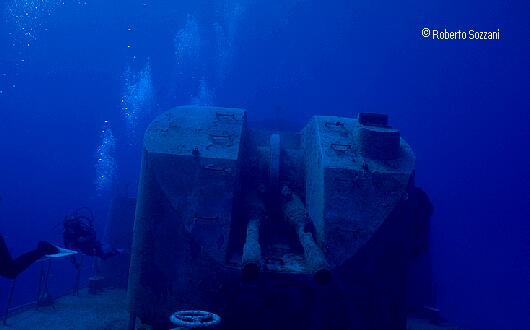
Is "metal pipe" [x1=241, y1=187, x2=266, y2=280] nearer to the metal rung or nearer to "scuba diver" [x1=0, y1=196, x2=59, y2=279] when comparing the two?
the metal rung

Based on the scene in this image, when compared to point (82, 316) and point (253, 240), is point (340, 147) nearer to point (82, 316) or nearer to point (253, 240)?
point (253, 240)

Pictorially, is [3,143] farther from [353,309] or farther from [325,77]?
[353,309]

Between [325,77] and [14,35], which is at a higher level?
[14,35]

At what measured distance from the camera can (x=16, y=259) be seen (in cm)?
575

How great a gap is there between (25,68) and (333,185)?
116 m

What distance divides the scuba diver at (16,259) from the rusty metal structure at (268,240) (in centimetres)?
226

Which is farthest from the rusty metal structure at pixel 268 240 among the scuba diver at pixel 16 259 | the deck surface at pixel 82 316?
the deck surface at pixel 82 316

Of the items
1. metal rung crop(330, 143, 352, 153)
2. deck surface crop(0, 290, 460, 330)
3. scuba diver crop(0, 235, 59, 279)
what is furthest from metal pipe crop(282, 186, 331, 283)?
scuba diver crop(0, 235, 59, 279)

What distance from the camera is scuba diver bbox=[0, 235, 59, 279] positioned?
18.5 feet

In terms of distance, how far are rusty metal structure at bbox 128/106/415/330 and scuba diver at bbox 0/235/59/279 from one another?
226 cm

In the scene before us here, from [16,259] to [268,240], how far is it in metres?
3.60

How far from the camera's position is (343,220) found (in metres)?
4.16

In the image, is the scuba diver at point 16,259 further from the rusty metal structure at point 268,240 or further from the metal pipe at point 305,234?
the metal pipe at point 305,234

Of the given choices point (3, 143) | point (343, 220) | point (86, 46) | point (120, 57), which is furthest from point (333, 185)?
point (3, 143)
